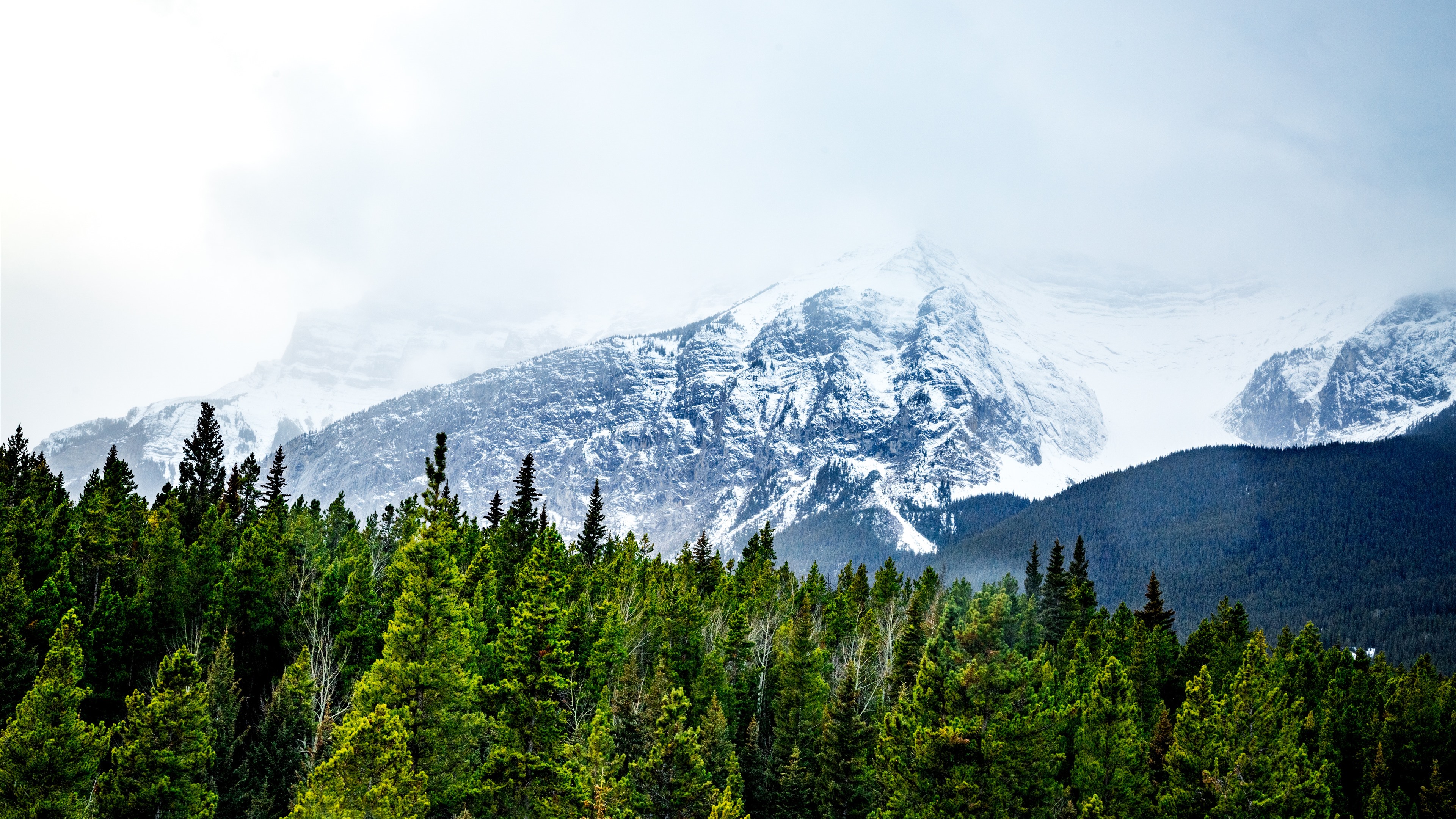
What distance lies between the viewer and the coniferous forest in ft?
111

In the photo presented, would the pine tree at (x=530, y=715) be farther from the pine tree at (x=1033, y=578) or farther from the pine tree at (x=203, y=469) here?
the pine tree at (x=1033, y=578)

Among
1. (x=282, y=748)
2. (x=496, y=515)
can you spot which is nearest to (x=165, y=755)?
(x=282, y=748)

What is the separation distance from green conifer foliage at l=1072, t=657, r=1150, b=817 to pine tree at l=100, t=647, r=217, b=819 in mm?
36690

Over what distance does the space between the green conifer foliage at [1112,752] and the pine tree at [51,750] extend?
40157 millimetres

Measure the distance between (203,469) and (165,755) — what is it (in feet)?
163

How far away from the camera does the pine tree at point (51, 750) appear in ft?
112

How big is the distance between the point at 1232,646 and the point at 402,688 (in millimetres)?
51572

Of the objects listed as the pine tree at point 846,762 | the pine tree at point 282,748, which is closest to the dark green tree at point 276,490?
the pine tree at point 282,748

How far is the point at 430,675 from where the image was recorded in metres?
34.2

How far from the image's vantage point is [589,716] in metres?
47.9

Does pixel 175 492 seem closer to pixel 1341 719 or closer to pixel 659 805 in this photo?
pixel 659 805

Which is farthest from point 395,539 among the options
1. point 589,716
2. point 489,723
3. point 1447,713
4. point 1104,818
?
point 1447,713

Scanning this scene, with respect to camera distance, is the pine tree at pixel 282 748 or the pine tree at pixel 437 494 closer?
the pine tree at pixel 437 494

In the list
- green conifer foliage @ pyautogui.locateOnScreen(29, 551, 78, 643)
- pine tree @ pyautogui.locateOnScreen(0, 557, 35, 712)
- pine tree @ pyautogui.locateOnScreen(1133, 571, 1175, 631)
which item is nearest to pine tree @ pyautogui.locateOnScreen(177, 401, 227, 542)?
green conifer foliage @ pyautogui.locateOnScreen(29, 551, 78, 643)
